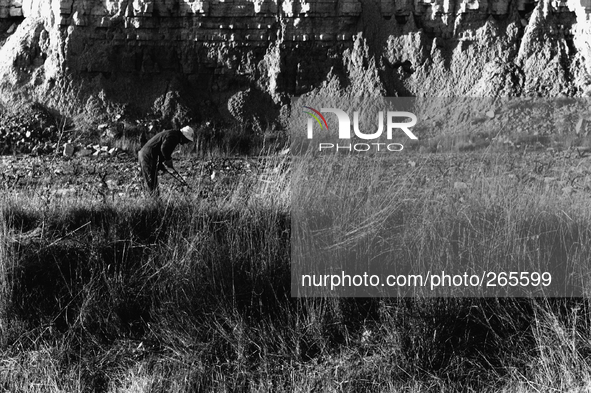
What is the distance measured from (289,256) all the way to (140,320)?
121cm

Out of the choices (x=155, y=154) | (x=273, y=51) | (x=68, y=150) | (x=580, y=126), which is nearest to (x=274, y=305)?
(x=155, y=154)

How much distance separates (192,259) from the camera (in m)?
5.50

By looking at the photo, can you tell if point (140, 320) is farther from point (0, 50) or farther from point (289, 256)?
point (0, 50)

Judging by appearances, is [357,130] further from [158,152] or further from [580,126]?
[580,126]

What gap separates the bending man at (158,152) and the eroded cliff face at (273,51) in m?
5.95

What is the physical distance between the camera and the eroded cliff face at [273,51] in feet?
44.1

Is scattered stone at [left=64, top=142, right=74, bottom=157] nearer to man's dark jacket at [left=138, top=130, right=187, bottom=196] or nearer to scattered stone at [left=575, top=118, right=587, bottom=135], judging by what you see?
man's dark jacket at [left=138, top=130, right=187, bottom=196]

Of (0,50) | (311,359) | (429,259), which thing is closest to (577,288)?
(429,259)

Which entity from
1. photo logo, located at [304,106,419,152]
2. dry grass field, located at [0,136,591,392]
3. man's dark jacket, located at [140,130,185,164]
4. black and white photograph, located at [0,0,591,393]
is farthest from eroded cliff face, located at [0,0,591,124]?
dry grass field, located at [0,136,591,392]

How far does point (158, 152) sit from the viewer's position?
8.02 metres

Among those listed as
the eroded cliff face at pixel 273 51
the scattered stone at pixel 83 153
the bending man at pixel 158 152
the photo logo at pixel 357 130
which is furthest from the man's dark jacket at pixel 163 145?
the eroded cliff face at pixel 273 51

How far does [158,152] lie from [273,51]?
6.34 metres

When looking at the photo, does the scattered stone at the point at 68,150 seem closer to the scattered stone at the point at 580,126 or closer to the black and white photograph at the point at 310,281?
the black and white photograph at the point at 310,281

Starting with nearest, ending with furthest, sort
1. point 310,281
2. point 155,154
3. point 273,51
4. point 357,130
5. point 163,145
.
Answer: point 310,281, point 357,130, point 163,145, point 155,154, point 273,51
